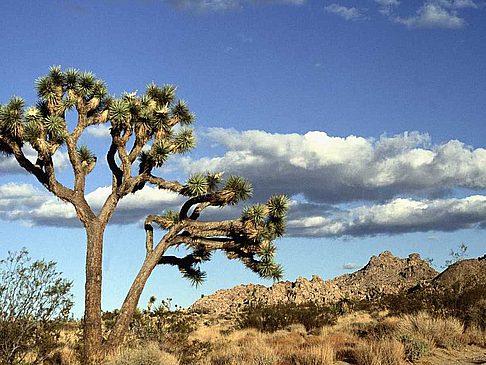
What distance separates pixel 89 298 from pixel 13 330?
219 cm

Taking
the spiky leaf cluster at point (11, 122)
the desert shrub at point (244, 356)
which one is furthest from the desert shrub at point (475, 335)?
the spiky leaf cluster at point (11, 122)

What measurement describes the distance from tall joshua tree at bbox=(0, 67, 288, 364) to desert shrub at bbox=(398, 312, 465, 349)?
4.08 metres

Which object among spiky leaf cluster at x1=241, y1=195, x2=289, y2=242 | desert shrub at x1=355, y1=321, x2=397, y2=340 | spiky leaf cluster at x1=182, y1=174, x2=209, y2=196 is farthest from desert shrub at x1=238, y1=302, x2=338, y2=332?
spiky leaf cluster at x1=182, y1=174, x2=209, y2=196

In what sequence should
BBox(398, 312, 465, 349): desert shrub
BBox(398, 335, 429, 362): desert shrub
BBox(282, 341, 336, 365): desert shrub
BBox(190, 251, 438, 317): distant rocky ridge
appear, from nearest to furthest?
BBox(282, 341, 336, 365): desert shrub < BBox(398, 335, 429, 362): desert shrub < BBox(398, 312, 465, 349): desert shrub < BBox(190, 251, 438, 317): distant rocky ridge

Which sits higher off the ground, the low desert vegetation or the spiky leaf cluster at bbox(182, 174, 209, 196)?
the spiky leaf cluster at bbox(182, 174, 209, 196)

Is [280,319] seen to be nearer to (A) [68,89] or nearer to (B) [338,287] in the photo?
(A) [68,89]

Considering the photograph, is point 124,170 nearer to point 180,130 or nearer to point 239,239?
point 180,130

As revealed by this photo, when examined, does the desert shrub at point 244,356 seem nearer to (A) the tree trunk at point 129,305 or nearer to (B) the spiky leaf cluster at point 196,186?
(A) the tree trunk at point 129,305

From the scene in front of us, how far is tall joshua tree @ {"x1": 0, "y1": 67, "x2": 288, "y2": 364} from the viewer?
15430mm

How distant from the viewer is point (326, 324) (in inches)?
987

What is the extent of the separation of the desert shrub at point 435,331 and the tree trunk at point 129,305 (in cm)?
658

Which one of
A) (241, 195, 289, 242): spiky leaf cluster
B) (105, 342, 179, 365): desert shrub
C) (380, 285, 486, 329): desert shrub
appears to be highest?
(241, 195, 289, 242): spiky leaf cluster

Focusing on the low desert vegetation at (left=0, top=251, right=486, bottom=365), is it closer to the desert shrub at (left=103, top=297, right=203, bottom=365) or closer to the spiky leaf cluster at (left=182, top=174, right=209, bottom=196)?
the desert shrub at (left=103, top=297, right=203, bottom=365)

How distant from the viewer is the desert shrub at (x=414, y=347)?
569 inches
